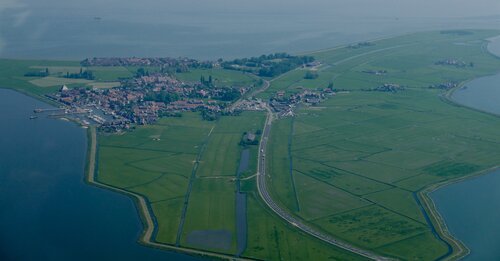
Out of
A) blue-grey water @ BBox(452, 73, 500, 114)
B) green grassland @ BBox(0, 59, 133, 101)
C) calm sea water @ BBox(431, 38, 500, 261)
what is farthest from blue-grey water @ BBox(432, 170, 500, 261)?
green grassland @ BBox(0, 59, 133, 101)

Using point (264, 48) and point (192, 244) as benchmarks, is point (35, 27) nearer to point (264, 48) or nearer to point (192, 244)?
point (264, 48)

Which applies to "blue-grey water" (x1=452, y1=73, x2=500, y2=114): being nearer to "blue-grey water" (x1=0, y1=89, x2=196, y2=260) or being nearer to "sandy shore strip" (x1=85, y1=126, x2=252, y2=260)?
"sandy shore strip" (x1=85, y1=126, x2=252, y2=260)

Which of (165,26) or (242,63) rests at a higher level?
(165,26)

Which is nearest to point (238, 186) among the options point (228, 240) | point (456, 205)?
point (228, 240)

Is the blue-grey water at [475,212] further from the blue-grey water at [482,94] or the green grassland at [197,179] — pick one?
the blue-grey water at [482,94]

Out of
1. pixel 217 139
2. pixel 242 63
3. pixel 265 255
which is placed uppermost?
pixel 242 63

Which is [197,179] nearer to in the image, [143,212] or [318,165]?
[143,212]

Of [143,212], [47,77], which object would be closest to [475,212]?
[143,212]
